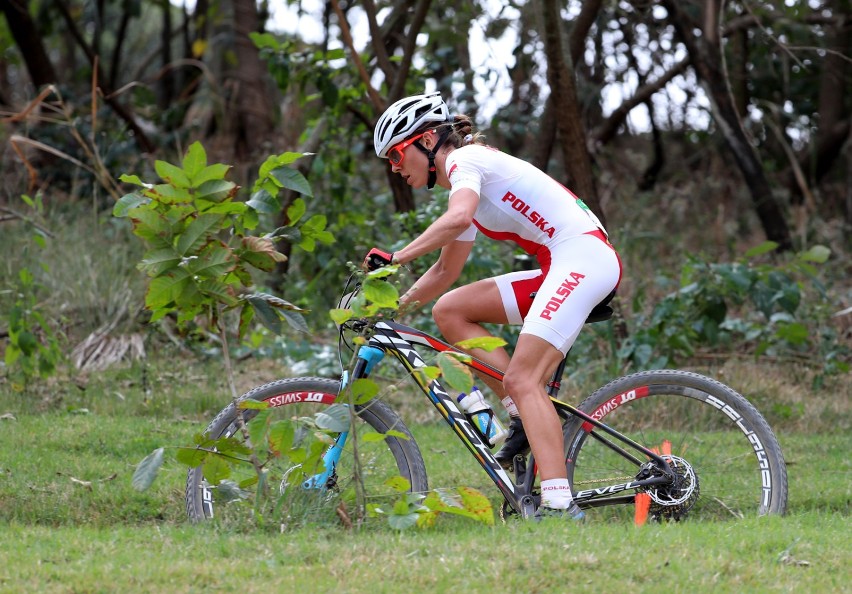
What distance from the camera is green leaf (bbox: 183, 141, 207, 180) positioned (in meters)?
4.65

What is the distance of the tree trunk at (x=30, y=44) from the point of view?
14562mm

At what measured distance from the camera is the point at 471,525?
16.1 feet

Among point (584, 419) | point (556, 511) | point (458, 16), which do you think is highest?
point (458, 16)

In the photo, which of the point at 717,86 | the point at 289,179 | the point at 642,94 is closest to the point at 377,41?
the point at 717,86

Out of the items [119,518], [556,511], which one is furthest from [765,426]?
[119,518]

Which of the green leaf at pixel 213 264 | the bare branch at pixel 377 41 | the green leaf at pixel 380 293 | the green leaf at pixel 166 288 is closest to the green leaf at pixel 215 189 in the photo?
the green leaf at pixel 213 264

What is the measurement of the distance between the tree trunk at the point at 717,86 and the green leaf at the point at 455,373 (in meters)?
7.97

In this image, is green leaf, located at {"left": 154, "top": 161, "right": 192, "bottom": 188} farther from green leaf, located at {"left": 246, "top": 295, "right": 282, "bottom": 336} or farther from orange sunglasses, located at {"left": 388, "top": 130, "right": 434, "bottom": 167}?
orange sunglasses, located at {"left": 388, "top": 130, "right": 434, "bottom": 167}

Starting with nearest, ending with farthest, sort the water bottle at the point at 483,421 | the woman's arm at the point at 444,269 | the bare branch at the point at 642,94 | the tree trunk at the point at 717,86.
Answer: the water bottle at the point at 483,421
the woman's arm at the point at 444,269
the tree trunk at the point at 717,86
the bare branch at the point at 642,94

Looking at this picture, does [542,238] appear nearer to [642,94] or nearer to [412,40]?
[412,40]

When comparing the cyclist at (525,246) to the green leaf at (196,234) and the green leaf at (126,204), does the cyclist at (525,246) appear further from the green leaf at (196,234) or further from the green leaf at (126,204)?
the green leaf at (126,204)

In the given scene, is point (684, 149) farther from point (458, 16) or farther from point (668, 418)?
point (668, 418)

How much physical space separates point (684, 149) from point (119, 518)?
13525mm

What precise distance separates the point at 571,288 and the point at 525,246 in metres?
0.42
